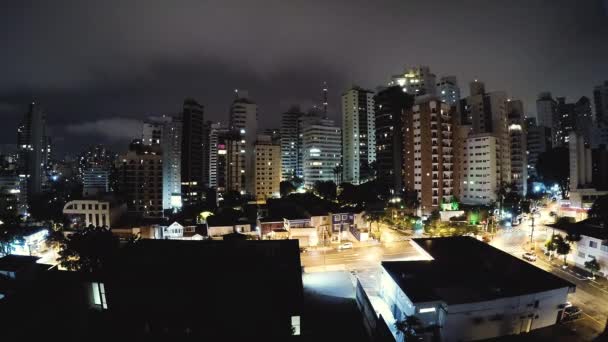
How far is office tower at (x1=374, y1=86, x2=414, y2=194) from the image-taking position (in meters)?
80.4

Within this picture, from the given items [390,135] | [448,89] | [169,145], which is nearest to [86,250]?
[169,145]

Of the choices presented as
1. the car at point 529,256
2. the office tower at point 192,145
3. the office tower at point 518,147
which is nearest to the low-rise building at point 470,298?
the car at point 529,256

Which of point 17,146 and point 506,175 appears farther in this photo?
point 17,146

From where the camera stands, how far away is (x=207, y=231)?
157ft

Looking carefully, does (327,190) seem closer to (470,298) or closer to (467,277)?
(467,277)

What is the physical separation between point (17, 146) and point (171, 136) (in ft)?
283

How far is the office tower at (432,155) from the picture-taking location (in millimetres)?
63844

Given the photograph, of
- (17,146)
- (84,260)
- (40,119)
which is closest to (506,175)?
(84,260)

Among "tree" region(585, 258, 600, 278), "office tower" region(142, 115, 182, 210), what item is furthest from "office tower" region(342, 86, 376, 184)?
"tree" region(585, 258, 600, 278)

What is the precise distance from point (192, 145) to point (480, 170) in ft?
309

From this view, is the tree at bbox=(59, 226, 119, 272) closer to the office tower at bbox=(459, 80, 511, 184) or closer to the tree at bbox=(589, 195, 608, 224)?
the tree at bbox=(589, 195, 608, 224)

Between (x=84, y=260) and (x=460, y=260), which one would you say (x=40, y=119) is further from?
(x=460, y=260)

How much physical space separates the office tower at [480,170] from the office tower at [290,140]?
7838 centimetres

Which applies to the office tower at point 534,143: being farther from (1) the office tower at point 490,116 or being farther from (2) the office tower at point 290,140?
(2) the office tower at point 290,140
